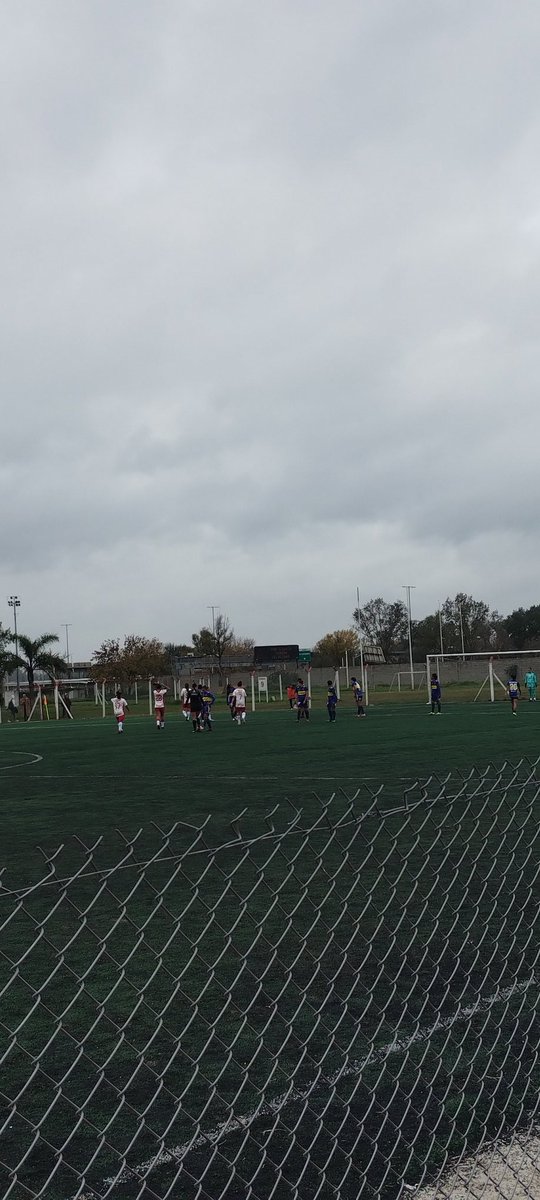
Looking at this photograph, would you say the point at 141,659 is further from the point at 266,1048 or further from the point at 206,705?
the point at 266,1048

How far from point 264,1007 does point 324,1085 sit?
3.94 ft

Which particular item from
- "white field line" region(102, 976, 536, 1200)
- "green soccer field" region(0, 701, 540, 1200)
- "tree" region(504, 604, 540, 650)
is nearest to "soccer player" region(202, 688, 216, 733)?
"green soccer field" region(0, 701, 540, 1200)

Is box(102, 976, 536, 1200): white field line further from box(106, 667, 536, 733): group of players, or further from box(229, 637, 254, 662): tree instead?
box(229, 637, 254, 662): tree

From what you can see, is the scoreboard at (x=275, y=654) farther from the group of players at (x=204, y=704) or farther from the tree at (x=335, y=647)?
the group of players at (x=204, y=704)

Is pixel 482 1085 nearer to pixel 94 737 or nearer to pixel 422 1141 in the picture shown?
pixel 422 1141

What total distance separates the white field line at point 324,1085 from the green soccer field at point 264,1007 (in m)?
0.01

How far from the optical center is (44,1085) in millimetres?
4773

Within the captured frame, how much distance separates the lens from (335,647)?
421 feet

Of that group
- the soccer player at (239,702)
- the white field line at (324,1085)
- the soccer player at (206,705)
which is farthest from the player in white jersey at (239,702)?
the white field line at (324,1085)

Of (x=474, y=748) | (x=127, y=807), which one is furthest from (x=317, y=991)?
(x=474, y=748)

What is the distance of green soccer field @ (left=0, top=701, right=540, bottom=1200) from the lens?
388 centimetres

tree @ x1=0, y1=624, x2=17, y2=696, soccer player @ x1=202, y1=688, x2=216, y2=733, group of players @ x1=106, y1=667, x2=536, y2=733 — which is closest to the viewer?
soccer player @ x1=202, y1=688, x2=216, y2=733

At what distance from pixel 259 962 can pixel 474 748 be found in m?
15.6

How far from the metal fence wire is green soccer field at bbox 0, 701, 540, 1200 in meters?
0.02
